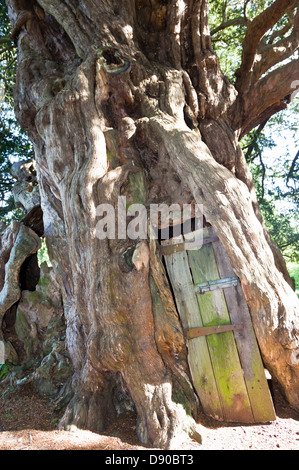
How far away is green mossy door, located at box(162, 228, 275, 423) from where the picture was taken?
3008 mm

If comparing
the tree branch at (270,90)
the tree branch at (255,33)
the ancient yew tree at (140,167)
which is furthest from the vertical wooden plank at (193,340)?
the tree branch at (255,33)

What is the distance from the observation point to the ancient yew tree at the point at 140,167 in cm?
301

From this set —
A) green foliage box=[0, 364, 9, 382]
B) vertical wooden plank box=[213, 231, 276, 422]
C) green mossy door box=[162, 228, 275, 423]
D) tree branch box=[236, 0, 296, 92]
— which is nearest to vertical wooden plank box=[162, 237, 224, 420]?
green mossy door box=[162, 228, 275, 423]

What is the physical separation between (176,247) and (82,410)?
→ 173cm

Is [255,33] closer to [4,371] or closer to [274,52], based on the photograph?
[274,52]

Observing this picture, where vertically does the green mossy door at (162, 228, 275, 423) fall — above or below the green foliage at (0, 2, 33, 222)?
below

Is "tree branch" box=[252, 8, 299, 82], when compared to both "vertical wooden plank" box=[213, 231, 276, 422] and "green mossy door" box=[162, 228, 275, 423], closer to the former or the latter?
"green mossy door" box=[162, 228, 275, 423]

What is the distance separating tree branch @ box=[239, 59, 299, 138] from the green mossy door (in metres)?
2.91

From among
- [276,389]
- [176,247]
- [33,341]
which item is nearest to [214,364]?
[276,389]

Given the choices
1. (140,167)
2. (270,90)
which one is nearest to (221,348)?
(140,167)

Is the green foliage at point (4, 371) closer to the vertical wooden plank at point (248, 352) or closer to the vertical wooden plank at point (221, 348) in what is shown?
the vertical wooden plank at point (221, 348)

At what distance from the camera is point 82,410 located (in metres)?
3.05

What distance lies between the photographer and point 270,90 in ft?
17.5
